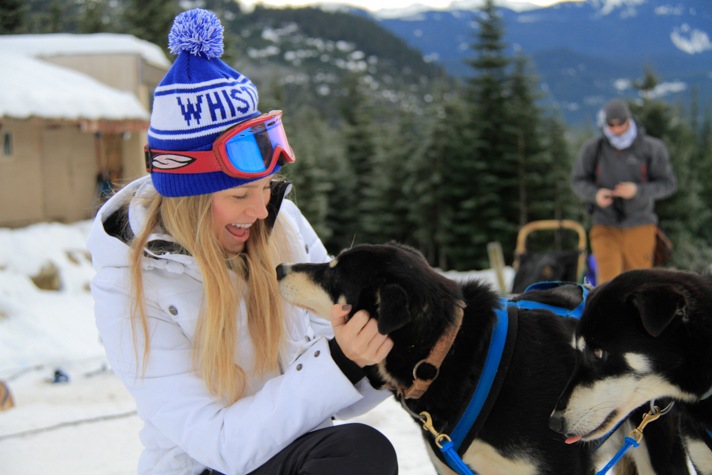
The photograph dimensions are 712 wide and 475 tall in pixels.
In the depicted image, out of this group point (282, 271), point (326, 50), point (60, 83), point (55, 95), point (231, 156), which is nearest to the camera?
point (231, 156)

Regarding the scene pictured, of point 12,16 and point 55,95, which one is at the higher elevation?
point 55,95

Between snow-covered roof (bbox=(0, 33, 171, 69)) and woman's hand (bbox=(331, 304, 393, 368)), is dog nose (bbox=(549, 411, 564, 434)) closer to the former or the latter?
woman's hand (bbox=(331, 304, 393, 368))

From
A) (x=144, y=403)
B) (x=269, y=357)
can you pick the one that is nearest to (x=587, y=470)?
(x=269, y=357)

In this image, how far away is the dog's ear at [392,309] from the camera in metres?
1.99

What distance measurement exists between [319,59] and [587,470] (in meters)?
165

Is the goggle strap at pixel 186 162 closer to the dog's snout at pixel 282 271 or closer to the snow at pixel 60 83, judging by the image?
the dog's snout at pixel 282 271

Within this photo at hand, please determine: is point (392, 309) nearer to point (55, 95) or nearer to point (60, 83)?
point (55, 95)

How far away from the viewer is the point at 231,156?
2098 millimetres

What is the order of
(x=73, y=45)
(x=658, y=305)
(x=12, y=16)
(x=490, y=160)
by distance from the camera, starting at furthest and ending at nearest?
1. (x=490, y=160)
2. (x=12, y=16)
3. (x=73, y=45)
4. (x=658, y=305)

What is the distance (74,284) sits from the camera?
384 inches

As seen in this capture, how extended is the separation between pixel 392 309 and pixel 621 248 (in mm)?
5094

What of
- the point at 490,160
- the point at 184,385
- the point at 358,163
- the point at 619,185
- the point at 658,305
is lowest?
the point at 358,163

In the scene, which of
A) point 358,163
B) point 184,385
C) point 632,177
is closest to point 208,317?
point 184,385

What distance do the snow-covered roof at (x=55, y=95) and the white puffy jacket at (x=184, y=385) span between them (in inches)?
Answer: 392
